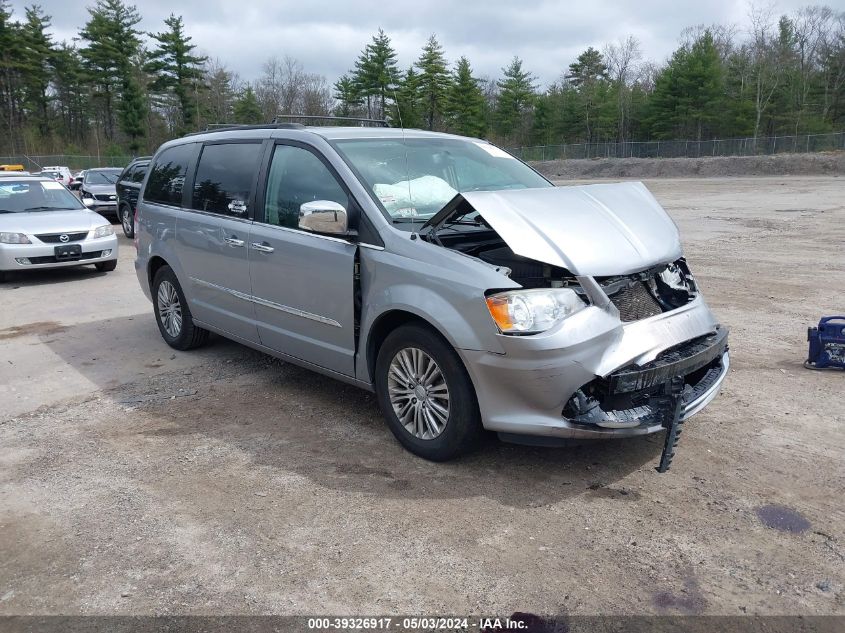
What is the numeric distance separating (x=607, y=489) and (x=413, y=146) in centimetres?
281

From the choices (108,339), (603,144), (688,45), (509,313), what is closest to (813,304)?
(509,313)

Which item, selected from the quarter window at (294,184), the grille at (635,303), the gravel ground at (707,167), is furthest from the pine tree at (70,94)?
the grille at (635,303)

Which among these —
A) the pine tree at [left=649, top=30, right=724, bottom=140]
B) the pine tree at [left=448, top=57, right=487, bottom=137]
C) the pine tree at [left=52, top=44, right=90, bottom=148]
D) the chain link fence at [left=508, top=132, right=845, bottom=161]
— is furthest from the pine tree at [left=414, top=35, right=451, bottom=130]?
the pine tree at [left=52, top=44, right=90, bottom=148]

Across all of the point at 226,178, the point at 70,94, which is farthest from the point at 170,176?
the point at 70,94

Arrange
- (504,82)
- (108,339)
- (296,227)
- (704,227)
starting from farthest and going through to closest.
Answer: (504,82), (704,227), (108,339), (296,227)

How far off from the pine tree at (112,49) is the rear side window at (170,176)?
2514 inches

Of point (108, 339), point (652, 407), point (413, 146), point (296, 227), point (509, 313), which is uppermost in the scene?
point (413, 146)

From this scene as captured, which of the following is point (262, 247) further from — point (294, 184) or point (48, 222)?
point (48, 222)

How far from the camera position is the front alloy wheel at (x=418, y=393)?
404 centimetres

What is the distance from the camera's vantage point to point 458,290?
3797mm

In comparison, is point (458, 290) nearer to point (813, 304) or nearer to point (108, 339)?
point (108, 339)

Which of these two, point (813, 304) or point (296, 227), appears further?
point (813, 304)

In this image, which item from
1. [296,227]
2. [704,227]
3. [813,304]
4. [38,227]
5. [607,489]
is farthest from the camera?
[704,227]

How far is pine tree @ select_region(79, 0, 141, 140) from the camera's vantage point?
63156mm
